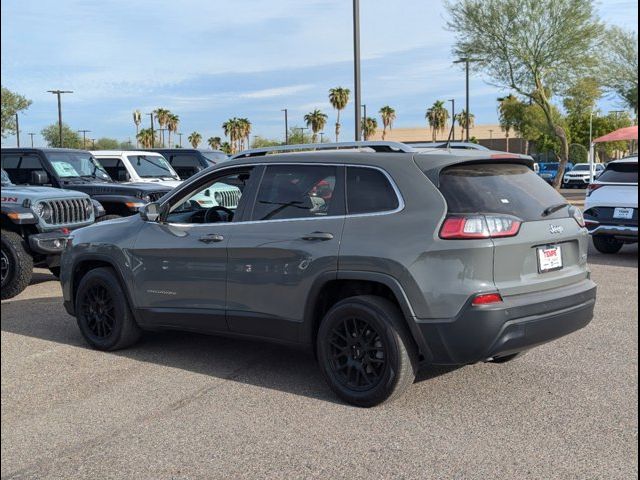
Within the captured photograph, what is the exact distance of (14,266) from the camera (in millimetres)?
8938

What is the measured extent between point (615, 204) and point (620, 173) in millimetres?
758

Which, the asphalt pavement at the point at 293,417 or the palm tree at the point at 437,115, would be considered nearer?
the asphalt pavement at the point at 293,417

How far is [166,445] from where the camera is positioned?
4.22 metres

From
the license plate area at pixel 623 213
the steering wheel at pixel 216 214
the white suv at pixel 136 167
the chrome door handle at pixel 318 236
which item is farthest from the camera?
the white suv at pixel 136 167

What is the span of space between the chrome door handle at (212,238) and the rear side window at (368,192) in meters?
1.15

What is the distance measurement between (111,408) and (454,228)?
8.39 ft

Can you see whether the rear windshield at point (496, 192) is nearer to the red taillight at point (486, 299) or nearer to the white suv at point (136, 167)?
the red taillight at point (486, 299)

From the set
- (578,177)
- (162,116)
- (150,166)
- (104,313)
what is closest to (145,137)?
(162,116)

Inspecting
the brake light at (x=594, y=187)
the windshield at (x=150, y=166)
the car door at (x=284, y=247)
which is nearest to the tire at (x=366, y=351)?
the car door at (x=284, y=247)

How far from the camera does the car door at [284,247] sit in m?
5.06

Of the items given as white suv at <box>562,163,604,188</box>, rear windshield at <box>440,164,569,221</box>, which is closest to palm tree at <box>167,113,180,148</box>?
white suv at <box>562,163,604,188</box>

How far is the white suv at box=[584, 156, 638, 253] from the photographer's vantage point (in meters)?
11.8

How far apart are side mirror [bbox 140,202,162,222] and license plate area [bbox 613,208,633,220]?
8495 millimetres

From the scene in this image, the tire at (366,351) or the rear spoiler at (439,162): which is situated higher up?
the rear spoiler at (439,162)
